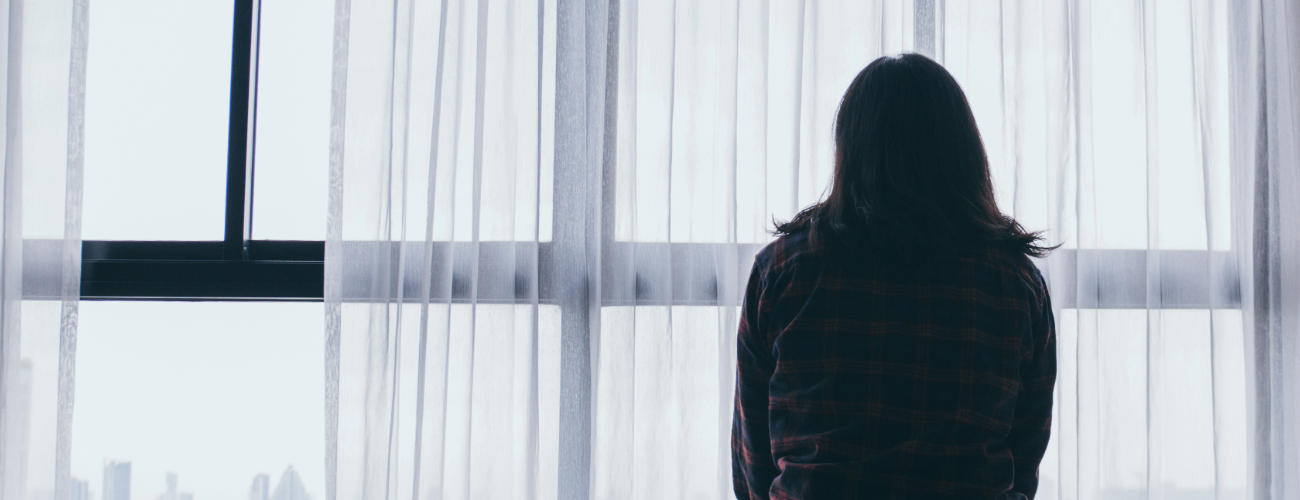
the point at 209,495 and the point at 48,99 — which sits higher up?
the point at 48,99

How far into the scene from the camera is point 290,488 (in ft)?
5.18

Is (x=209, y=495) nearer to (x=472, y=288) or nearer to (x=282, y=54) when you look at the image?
(x=472, y=288)

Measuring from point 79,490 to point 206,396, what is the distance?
1.05 ft

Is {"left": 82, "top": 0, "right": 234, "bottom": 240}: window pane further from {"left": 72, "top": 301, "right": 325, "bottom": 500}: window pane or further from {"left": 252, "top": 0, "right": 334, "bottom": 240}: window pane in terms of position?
{"left": 72, "top": 301, "right": 325, "bottom": 500}: window pane

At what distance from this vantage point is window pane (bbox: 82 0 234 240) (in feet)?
5.28

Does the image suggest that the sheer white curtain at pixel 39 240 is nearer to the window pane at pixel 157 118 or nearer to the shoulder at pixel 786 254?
the window pane at pixel 157 118

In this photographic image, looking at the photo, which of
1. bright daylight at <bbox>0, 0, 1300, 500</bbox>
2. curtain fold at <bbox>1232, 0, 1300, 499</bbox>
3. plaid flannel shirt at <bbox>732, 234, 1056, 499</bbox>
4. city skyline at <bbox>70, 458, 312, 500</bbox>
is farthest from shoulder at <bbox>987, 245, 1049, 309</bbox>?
city skyline at <bbox>70, 458, 312, 500</bbox>

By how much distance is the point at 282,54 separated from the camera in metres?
1.62

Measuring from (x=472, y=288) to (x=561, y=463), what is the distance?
41 cm

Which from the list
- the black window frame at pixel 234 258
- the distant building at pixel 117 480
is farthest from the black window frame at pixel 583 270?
the distant building at pixel 117 480

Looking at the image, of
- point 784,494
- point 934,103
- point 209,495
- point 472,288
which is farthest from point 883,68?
point 209,495

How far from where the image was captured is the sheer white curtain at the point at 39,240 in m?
1.45

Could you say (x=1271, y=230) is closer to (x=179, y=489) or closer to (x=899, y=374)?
(x=899, y=374)

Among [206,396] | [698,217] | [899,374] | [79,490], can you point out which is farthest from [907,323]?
[79,490]
